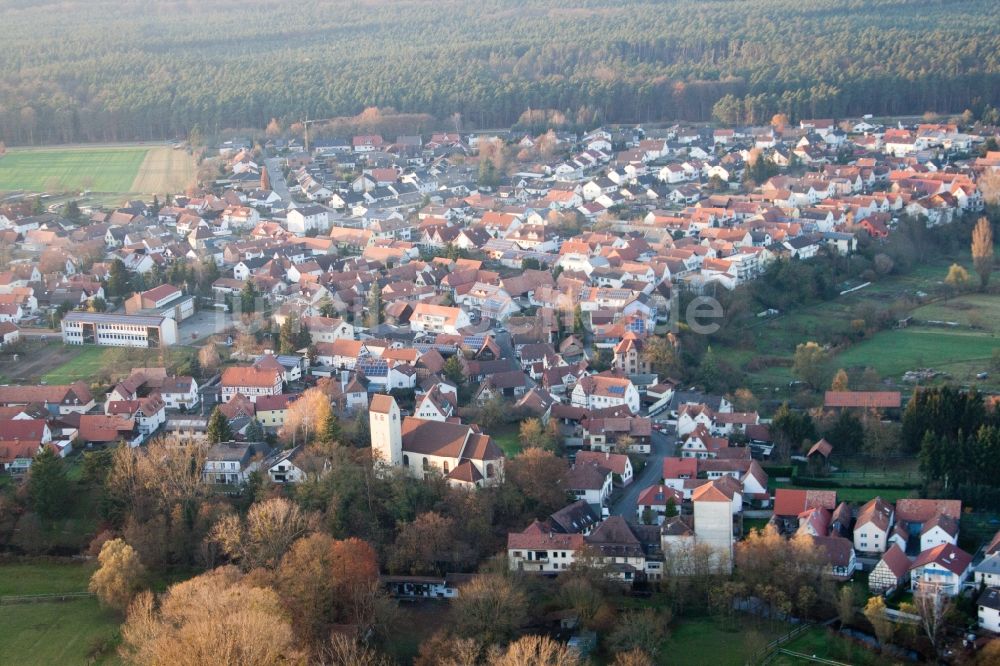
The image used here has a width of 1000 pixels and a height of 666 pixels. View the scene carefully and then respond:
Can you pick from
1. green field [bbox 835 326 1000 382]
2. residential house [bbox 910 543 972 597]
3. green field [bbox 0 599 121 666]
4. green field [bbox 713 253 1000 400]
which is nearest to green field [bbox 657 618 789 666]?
residential house [bbox 910 543 972 597]

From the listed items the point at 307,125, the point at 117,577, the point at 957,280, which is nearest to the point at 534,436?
the point at 117,577

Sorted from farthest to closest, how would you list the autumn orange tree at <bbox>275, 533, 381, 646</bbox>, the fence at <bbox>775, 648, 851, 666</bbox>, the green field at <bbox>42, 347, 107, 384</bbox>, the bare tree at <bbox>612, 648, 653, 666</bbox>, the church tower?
1. the green field at <bbox>42, 347, 107, 384</bbox>
2. the church tower
3. the autumn orange tree at <bbox>275, 533, 381, 646</bbox>
4. the fence at <bbox>775, 648, 851, 666</bbox>
5. the bare tree at <bbox>612, 648, 653, 666</bbox>

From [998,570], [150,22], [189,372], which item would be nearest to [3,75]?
[150,22]

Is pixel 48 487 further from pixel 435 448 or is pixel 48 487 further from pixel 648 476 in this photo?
pixel 648 476

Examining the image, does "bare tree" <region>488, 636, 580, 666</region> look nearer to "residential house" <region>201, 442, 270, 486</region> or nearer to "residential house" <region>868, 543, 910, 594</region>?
"residential house" <region>868, 543, 910, 594</region>

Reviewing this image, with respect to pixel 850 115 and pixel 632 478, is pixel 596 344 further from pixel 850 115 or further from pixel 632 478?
pixel 850 115

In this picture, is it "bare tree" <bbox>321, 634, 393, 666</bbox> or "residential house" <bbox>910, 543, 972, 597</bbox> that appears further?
"residential house" <bbox>910, 543, 972, 597</bbox>
